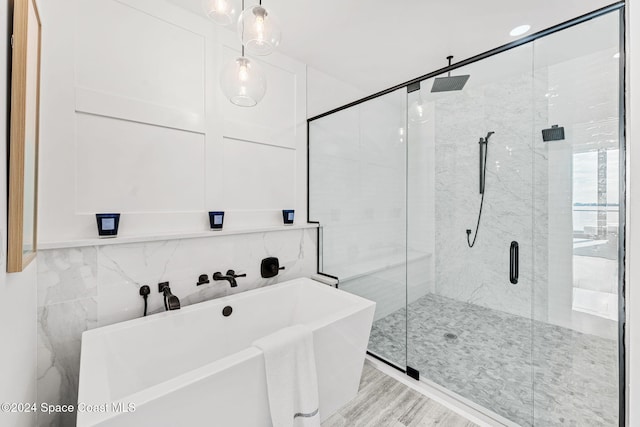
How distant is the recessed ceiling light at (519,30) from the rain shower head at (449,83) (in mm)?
471

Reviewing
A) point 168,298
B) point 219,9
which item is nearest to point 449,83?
point 219,9

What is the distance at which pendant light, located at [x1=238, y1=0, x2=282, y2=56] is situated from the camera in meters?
1.24

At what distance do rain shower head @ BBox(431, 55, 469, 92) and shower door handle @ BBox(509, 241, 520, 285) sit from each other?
140 cm

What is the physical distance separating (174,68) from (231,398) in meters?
2.13

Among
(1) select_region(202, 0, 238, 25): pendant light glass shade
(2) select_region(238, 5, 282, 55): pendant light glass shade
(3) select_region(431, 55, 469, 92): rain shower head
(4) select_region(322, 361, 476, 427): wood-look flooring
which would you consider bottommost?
(4) select_region(322, 361, 476, 427): wood-look flooring

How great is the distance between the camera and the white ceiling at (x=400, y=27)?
1880 mm

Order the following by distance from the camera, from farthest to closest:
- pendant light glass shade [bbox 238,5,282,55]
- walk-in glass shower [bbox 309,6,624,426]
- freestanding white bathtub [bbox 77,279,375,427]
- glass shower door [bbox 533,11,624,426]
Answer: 1. walk-in glass shower [bbox 309,6,624,426]
2. glass shower door [bbox 533,11,624,426]
3. pendant light glass shade [bbox 238,5,282,55]
4. freestanding white bathtub [bbox 77,279,375,427]

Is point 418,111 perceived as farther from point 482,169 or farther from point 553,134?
point 553,134

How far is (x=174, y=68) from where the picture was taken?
1.95 meters

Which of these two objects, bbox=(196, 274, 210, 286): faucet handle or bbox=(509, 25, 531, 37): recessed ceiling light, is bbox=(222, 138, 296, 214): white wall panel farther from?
bbox=(509, 25, 531, 37): recessed ceiling light

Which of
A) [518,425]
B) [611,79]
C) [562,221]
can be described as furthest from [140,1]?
[518,425]

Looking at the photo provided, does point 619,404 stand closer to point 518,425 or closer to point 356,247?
point 518,425

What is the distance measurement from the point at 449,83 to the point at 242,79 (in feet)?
5.99

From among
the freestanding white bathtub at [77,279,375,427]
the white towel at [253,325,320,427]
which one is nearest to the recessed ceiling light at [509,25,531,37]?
the freestanding white bathtub at [77,279,375,427]
